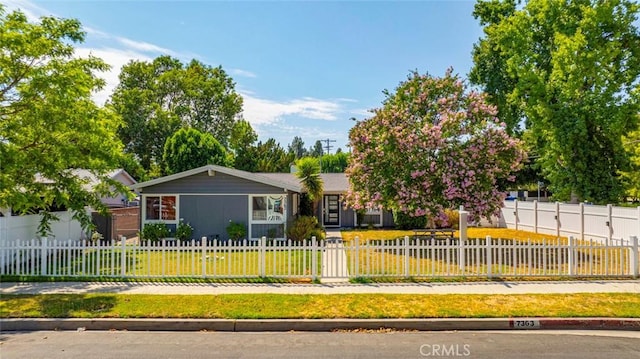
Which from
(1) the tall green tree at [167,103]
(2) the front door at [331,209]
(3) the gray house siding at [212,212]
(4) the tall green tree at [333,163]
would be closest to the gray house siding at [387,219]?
(2) the front door at [331,209]

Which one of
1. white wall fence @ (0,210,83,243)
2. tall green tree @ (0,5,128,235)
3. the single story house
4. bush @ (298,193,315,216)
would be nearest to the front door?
bush @ (298,193,315,216)

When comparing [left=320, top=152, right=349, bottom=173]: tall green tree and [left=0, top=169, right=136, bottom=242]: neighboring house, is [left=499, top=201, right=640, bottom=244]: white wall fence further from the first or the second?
[left=320, top=152, right=349, bottom=173]: tall green tree

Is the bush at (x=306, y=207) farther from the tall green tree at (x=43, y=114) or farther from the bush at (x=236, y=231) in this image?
the tall green tree at (x=43, y=114)

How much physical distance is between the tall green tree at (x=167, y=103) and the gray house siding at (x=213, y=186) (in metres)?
26.4

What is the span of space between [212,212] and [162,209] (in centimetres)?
218

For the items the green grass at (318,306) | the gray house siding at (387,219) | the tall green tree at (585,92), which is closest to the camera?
the green grass at (318,306)

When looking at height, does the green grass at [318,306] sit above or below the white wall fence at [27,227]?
below

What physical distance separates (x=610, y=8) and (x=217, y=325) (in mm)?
26984

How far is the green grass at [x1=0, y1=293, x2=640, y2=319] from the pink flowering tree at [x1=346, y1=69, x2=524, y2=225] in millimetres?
7880

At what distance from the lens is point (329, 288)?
9664mm

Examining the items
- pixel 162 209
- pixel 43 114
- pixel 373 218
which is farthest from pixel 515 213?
pixel 43 114

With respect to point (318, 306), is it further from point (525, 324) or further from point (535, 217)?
point (535, 217)

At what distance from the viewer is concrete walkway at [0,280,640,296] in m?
9.35

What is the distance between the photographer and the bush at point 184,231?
17.6m
